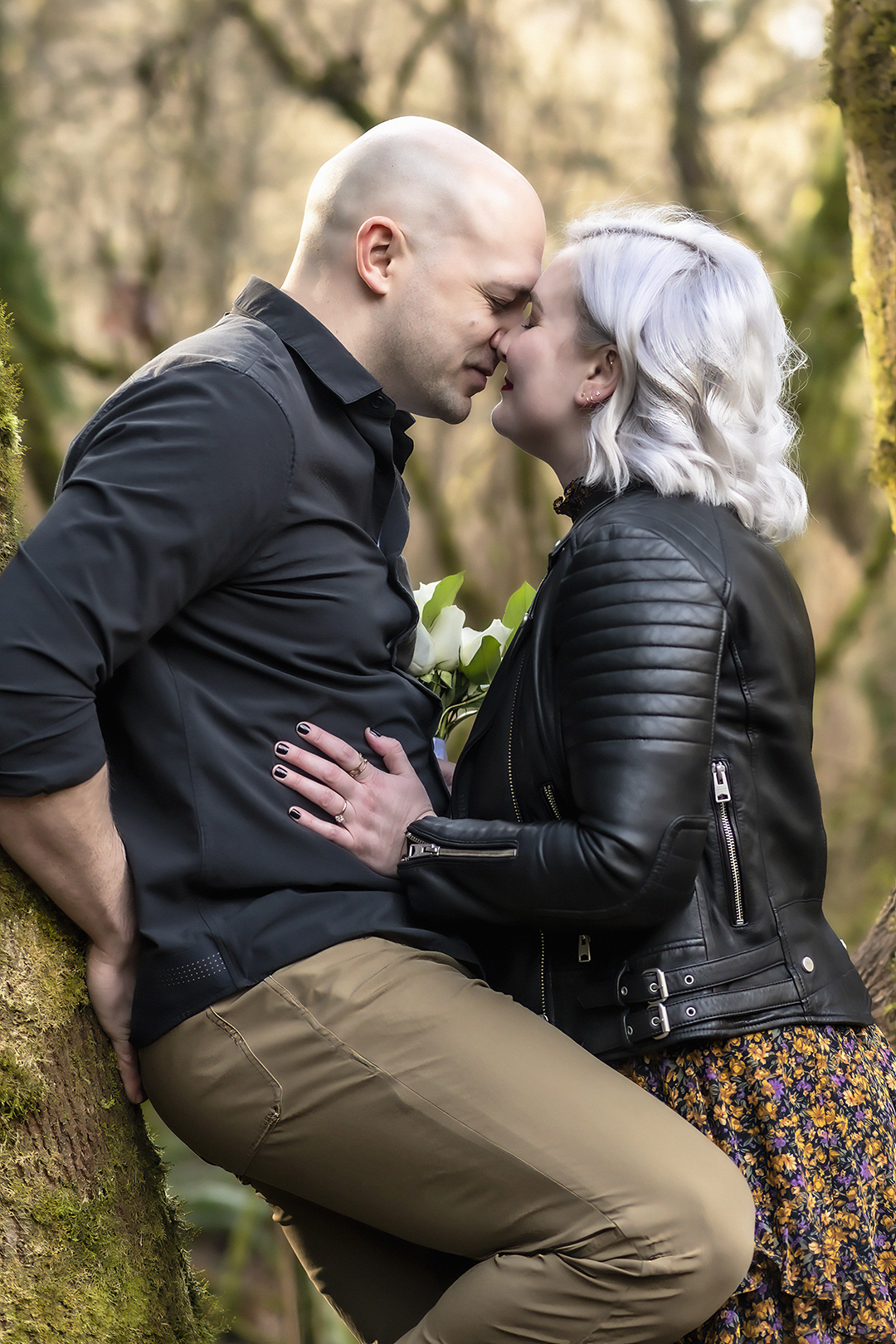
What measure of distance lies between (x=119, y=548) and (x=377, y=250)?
94cm

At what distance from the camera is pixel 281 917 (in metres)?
1.72

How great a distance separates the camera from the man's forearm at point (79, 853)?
A: 154 centimetres

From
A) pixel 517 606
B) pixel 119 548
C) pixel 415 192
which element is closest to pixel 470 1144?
pixel 119 548

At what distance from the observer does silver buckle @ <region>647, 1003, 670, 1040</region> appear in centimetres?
175

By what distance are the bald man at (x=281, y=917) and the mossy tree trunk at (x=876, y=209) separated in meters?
1.11

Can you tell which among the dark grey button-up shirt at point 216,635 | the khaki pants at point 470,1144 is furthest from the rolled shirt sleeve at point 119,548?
the khaki pants at point 470,1144

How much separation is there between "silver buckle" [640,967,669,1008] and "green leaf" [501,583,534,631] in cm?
91

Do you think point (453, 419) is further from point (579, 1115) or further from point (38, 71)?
point (38, 71)

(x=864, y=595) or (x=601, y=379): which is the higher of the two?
(x=601, y=379)

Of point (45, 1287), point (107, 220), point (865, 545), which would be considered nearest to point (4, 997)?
point (45, 1287)

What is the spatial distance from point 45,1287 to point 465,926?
774mm

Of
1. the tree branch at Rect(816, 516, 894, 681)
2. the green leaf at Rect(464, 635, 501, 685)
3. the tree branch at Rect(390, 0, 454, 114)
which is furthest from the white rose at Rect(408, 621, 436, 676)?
the tree branch at Rect(390, 0, 454, 114)

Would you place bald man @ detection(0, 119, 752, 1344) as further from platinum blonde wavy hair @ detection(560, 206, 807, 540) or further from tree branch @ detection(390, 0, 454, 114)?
tree branch @ detection(390, 0, 454, 114)

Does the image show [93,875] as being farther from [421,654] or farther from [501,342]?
[501,342]
